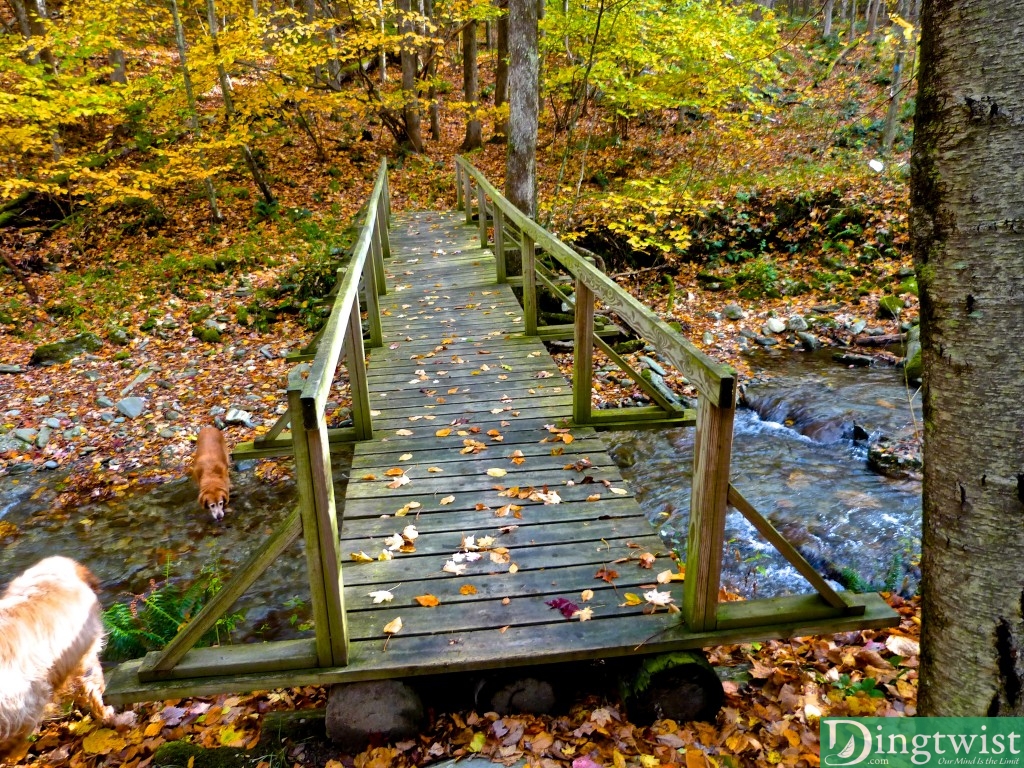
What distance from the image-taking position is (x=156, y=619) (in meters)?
4.63

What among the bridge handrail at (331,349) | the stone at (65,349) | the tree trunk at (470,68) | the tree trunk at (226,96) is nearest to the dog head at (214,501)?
the bridge handrail at (331,349)

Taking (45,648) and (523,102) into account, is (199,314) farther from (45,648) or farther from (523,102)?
(45,648)

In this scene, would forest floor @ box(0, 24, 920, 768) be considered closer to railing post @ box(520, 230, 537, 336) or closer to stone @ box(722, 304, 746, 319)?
stone @ box(722, 304, 746, 319)

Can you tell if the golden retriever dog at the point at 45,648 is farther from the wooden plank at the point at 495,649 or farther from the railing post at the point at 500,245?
the railing post at the point at 500,245

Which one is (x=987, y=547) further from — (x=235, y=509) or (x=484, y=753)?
(x=235, y=509)

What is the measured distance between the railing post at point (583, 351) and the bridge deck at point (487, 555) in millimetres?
156

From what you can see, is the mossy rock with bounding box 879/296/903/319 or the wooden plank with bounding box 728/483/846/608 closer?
the wooden plank with bounding box 728/483/846/608

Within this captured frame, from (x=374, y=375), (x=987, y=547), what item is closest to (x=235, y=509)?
(x=374, y=375)

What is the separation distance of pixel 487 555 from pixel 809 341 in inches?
316

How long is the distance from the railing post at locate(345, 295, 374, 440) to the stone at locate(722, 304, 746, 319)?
310 inches

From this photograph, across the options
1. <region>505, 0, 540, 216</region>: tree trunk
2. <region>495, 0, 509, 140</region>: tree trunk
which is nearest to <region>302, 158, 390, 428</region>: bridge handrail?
<region>505, 0, 540, 216</region>: tree trunk

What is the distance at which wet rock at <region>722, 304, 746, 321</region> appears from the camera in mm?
11008

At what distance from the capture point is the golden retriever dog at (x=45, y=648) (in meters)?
3.27

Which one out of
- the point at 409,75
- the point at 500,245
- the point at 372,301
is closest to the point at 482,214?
the point at 500,245
